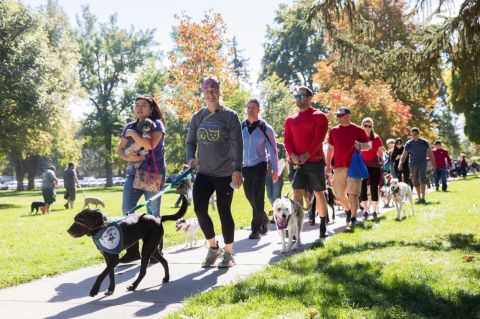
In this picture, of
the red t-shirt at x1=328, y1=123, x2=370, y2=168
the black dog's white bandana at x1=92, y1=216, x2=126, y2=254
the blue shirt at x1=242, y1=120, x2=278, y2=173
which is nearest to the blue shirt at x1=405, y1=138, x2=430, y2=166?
the red t-shirt at x1=328, y1=123, x2=370, y2=168

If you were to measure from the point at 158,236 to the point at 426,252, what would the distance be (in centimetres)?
343

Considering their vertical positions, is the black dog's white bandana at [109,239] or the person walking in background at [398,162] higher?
the person walking in background at [398,162]

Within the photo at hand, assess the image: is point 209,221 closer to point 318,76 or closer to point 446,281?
point 446,281

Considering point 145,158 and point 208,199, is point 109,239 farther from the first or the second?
point 145,158

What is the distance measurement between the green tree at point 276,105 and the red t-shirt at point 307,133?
39354 mm

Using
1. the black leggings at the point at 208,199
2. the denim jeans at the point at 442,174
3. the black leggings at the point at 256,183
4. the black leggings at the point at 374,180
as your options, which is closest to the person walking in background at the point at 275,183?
→ the black leggings at the point at 256,183

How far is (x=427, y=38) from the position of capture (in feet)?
31.0

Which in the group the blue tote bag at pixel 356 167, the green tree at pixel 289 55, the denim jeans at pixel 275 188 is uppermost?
the green tree at pixel 289 55

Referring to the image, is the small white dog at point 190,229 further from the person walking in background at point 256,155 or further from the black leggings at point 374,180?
the black leggings at point 374,180

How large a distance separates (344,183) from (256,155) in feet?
6.37

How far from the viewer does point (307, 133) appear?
7.81m

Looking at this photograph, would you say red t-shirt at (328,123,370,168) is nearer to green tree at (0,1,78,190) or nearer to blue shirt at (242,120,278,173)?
blue shirt at (242,120,278,173)

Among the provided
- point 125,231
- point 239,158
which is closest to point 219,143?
point 239,158

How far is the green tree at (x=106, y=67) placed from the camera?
6078 centimetres
